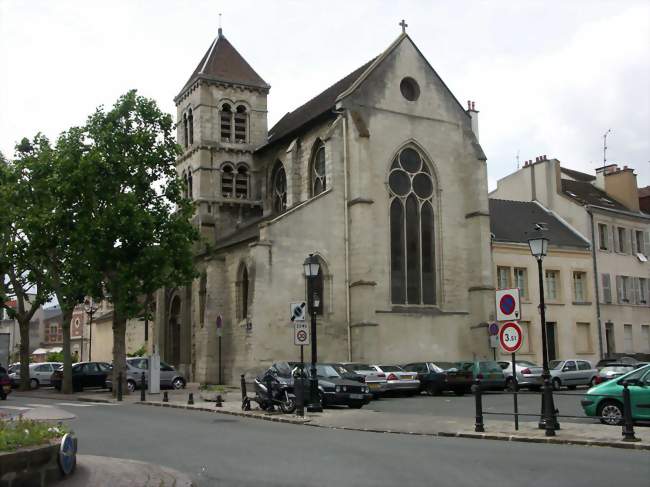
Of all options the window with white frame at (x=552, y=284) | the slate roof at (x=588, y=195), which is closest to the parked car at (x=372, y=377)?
the window with white frame at (x=552, y=284)

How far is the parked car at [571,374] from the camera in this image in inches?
1265

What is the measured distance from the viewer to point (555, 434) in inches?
Result: 578

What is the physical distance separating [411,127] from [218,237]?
1252 cm

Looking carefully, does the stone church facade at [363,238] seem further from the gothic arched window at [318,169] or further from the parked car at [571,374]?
the parked car at [571,374]

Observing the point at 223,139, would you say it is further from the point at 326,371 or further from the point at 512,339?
the point at 512,339

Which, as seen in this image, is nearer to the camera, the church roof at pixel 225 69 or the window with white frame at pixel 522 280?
the window with white frame at pixel 522 280

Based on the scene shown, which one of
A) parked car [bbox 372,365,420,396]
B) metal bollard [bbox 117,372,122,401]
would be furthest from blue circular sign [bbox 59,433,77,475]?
parked car [bbox 372,365,420,396]

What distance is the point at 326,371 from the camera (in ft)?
78.7

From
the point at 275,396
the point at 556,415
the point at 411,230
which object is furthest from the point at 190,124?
the point at 556,415

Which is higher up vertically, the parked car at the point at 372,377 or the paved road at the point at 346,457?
the parked car at the point at 372,377

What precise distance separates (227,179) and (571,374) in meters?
22.0

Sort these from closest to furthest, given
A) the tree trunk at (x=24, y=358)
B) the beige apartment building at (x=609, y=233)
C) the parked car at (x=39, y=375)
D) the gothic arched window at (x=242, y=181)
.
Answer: the tree trunk at (x=24, y=358) → the parked car at (x=39, y=375) → the beige apartment building at (x=609, y=233) → the gothic arched window at (x=242, y=181)

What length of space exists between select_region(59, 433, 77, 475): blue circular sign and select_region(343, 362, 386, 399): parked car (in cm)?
1823

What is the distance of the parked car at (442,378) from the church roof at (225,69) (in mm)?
21880
